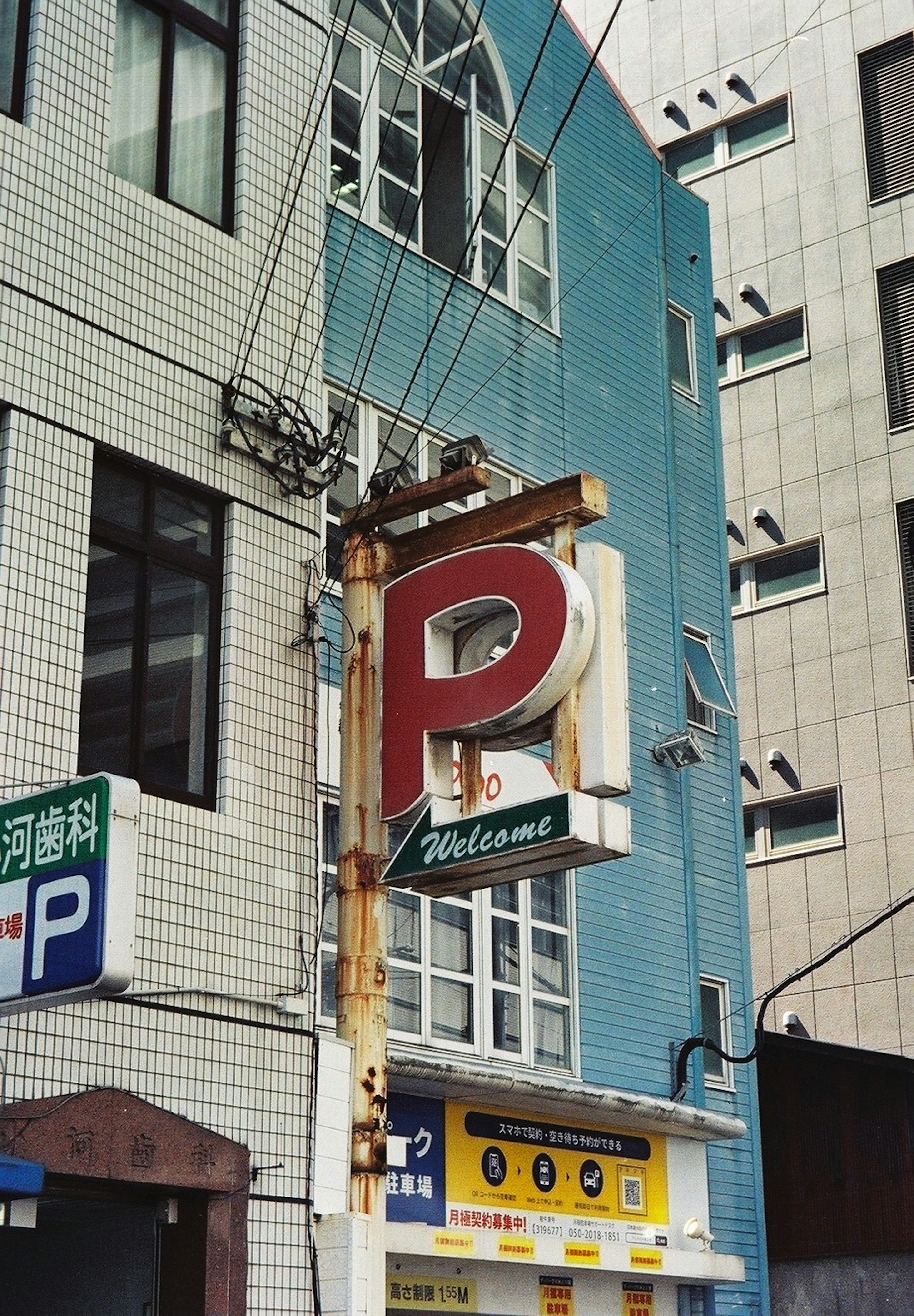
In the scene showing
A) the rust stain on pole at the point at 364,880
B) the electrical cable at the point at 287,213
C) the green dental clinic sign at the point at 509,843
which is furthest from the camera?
the electrical cable at the point at 287,213

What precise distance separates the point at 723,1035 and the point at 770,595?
16.0 metres

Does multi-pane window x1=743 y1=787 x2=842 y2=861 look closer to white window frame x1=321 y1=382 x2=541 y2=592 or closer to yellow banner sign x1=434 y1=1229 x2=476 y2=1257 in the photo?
white window frame x1=321 y1=382 x2=541 y2=592

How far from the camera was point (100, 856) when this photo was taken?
26.7 ft

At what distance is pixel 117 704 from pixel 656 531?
9686 mm

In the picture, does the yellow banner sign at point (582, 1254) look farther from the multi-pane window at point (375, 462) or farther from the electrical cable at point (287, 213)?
the electrical cable at point (287, 213)

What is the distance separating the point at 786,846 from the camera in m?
32.2

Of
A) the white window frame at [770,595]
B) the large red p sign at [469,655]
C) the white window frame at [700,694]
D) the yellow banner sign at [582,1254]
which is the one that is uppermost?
the white window frame at [770,595]

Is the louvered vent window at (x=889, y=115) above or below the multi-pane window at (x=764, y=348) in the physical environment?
above

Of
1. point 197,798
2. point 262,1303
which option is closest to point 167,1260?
point 262,1303

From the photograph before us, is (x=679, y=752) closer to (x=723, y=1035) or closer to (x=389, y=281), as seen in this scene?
(x=723, y=1035)

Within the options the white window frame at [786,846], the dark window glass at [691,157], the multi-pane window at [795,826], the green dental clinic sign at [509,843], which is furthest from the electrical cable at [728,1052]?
the dark window glass at [691,157]

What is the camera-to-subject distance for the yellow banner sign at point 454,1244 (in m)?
14.9

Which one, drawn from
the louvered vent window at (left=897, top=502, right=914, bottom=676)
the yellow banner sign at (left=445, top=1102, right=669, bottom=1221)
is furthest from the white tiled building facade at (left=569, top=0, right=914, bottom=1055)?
the yellow banner sign at (left=445, top=1102, right=669, bottom=1221)

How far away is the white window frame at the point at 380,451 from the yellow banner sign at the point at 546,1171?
190 inches
